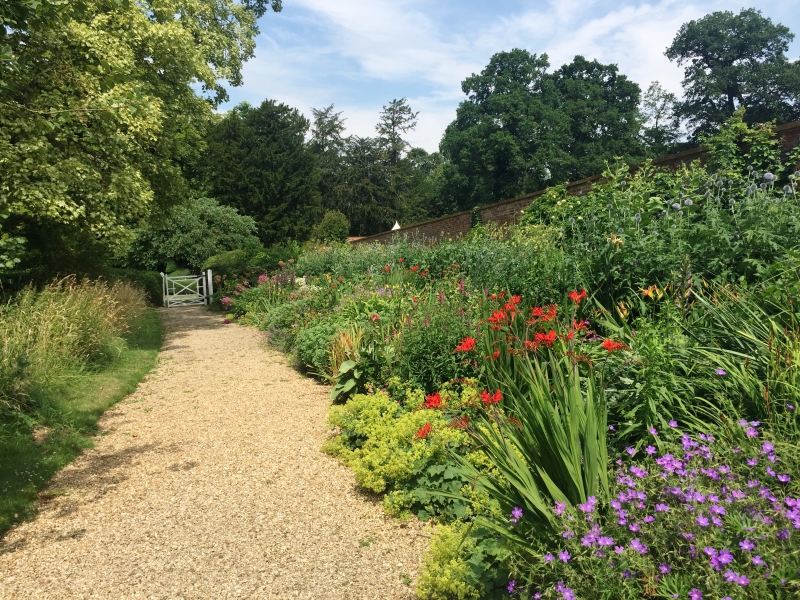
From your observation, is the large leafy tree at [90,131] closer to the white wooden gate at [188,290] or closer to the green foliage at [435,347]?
the green foliage at [435,347]

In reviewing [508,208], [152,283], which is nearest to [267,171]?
[152,283]

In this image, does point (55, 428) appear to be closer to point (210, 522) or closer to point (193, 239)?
point (210, 522)

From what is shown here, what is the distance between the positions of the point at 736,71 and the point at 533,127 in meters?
11.8

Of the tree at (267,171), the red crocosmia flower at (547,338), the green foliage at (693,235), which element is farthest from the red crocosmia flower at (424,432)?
the tree at (267,171)

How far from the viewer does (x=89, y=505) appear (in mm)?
3455

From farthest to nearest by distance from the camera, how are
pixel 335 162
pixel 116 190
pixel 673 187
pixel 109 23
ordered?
1. pixel 335 162
2. pixel 109 23
3. pixel 116 190
4. pixel 673 187

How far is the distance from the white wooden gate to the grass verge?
37.9ft

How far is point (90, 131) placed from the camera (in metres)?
7.24

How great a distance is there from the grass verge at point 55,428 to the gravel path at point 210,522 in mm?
131

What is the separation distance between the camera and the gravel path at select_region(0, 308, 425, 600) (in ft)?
8.60

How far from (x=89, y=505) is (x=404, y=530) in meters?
2.09

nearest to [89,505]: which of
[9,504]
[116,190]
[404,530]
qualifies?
[9,504]

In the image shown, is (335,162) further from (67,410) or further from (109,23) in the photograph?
(67,410)

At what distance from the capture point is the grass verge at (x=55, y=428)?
3459 mm
